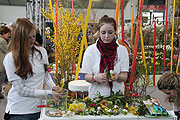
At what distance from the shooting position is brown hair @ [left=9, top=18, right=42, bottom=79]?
152cm

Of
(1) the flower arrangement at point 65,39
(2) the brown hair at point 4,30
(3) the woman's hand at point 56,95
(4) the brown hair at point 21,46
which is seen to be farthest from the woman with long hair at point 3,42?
(3) the woman's hand at point 56,95

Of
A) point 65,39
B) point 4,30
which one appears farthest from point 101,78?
point 4,30

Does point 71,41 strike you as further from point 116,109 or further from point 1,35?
point 1,35

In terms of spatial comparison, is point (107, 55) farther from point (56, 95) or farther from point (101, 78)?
point (56, 95)

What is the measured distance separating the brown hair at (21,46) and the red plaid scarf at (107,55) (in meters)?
0.62

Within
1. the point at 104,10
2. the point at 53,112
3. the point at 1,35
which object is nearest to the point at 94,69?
the point at 53,112

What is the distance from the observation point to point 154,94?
4895 mm

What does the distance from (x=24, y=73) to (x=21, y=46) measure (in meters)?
0.18

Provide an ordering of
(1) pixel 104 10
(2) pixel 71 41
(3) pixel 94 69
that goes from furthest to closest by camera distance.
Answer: (1) pixel 104 10 → (2) pixel 71 41 → (3) pixel 94 69

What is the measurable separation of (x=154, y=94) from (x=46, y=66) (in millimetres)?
3641

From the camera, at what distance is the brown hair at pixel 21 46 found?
5.00 ft

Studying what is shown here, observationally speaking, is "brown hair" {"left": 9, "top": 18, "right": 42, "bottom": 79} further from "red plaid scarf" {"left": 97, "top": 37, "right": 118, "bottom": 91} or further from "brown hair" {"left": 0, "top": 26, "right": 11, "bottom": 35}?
"brown hair" {"left": 0, "top": 26, "right": 11, "bottom": 35}

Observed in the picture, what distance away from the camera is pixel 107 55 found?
1.92m

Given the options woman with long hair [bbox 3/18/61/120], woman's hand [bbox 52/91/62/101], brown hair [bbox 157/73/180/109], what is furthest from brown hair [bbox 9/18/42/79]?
brown hair [bbox 157/73/180/109]
